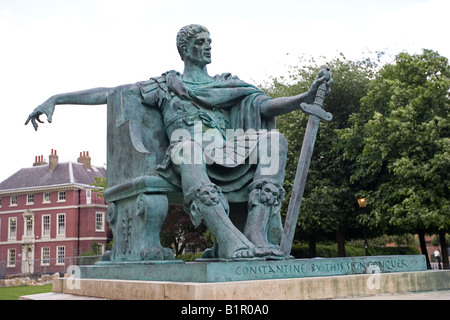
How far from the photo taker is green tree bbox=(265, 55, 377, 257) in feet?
83.4

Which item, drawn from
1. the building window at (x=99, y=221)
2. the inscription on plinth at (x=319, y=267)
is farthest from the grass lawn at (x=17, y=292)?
the building window at (x=99, y=221)

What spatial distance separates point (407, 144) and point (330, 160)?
16.9 ft

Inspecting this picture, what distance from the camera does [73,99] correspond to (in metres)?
7.27

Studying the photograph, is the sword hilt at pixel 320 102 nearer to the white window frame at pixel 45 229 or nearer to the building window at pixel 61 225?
the building window at pixel 61 225

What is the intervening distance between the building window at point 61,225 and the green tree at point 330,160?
3448 cm

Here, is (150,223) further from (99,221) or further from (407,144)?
(99,221)

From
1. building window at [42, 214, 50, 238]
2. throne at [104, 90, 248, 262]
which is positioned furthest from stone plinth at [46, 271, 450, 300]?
building window at [42, 214, 50, 238]

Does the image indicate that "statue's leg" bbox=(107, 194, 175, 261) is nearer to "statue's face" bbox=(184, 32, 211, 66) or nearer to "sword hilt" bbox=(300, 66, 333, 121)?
"sword hilt" bbox=(300, 66, 333, 121)

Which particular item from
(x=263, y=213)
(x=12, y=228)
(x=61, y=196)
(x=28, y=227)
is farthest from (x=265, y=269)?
(x=12, y=228)

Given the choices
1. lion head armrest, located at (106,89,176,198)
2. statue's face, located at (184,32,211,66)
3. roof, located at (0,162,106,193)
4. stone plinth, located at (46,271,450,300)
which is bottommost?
stone plinth, located at (46,271,450,300)

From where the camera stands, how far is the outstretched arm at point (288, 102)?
6.42 meters

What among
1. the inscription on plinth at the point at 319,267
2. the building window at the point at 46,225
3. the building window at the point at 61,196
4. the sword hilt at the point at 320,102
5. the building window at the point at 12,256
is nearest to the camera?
the inscription on plinth at the point at 319,267

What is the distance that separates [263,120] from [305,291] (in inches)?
122
